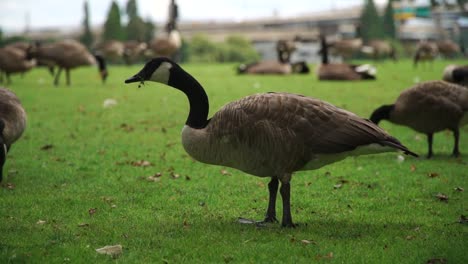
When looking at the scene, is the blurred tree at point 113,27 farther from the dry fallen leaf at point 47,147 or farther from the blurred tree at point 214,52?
the dry fallen leaf at point 47,147

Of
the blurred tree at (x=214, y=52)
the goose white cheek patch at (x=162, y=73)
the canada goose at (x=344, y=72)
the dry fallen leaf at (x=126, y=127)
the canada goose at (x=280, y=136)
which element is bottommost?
the blurred tree at (x=214, y=52)

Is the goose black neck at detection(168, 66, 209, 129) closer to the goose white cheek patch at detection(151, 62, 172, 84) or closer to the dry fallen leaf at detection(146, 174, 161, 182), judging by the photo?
the goose white cheek patch at detection(151, 62, 172, 84)

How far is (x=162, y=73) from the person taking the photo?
7551 millimetres

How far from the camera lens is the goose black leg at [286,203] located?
7.31m

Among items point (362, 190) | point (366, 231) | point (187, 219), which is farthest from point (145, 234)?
point (362, 190)

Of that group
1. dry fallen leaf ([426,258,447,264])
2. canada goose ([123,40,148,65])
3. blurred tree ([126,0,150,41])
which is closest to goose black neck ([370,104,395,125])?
dry fallen leaf ([426,258,447,264])

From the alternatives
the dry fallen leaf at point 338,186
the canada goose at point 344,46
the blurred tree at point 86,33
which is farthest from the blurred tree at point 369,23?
the dry fallen leaf at point 338,186

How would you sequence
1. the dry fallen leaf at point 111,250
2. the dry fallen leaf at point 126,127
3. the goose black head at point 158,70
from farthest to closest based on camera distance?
1. the dry fallen leaf at point 126,127
2. the goose black head at point 158,70
3. the dry fallen leaf at point 111,250

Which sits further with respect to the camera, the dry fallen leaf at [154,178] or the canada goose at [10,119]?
the dry fallen leaf at [154,178]

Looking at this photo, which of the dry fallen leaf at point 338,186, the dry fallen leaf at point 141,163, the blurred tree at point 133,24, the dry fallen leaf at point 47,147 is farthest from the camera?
the blurred tree at point 133,24

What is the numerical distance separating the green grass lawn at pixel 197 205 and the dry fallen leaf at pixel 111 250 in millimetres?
90

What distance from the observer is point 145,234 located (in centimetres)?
717

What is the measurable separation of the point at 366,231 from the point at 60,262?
11.1ft

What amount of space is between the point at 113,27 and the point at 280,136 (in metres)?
72.2
